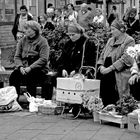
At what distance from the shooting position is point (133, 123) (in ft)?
24.8

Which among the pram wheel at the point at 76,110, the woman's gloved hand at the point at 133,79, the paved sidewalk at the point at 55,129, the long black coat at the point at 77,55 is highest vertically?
the long black coat at the point at 77,55

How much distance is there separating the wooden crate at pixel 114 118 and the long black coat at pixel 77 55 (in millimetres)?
1442

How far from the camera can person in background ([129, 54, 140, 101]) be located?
821 centimetres

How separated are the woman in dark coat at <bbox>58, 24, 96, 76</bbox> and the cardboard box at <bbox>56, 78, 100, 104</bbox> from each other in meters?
0.55

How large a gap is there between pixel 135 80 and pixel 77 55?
57.0 inches

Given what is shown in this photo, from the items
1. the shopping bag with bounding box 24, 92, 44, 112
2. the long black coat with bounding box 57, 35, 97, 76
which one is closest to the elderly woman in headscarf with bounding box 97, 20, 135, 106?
the long black coat with bounding box 57, 35, 97, 76

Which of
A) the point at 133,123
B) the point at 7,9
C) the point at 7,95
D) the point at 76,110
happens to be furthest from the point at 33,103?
the point at 7,9

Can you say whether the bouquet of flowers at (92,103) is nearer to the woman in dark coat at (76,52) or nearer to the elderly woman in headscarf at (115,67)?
the elderly woman in headscarf at (115,67)

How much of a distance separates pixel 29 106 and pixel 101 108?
1578 millimetres

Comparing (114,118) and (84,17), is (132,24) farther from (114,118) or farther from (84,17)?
(114,118)

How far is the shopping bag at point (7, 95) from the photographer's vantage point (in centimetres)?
919

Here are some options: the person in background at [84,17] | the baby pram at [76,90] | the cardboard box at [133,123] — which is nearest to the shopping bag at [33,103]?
the baby pram at [76,90]

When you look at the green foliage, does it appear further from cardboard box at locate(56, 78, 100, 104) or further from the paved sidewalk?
cardboard box at locate(56, 78, 100, 104)

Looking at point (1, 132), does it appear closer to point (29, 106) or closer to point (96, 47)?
point (29, 106)
